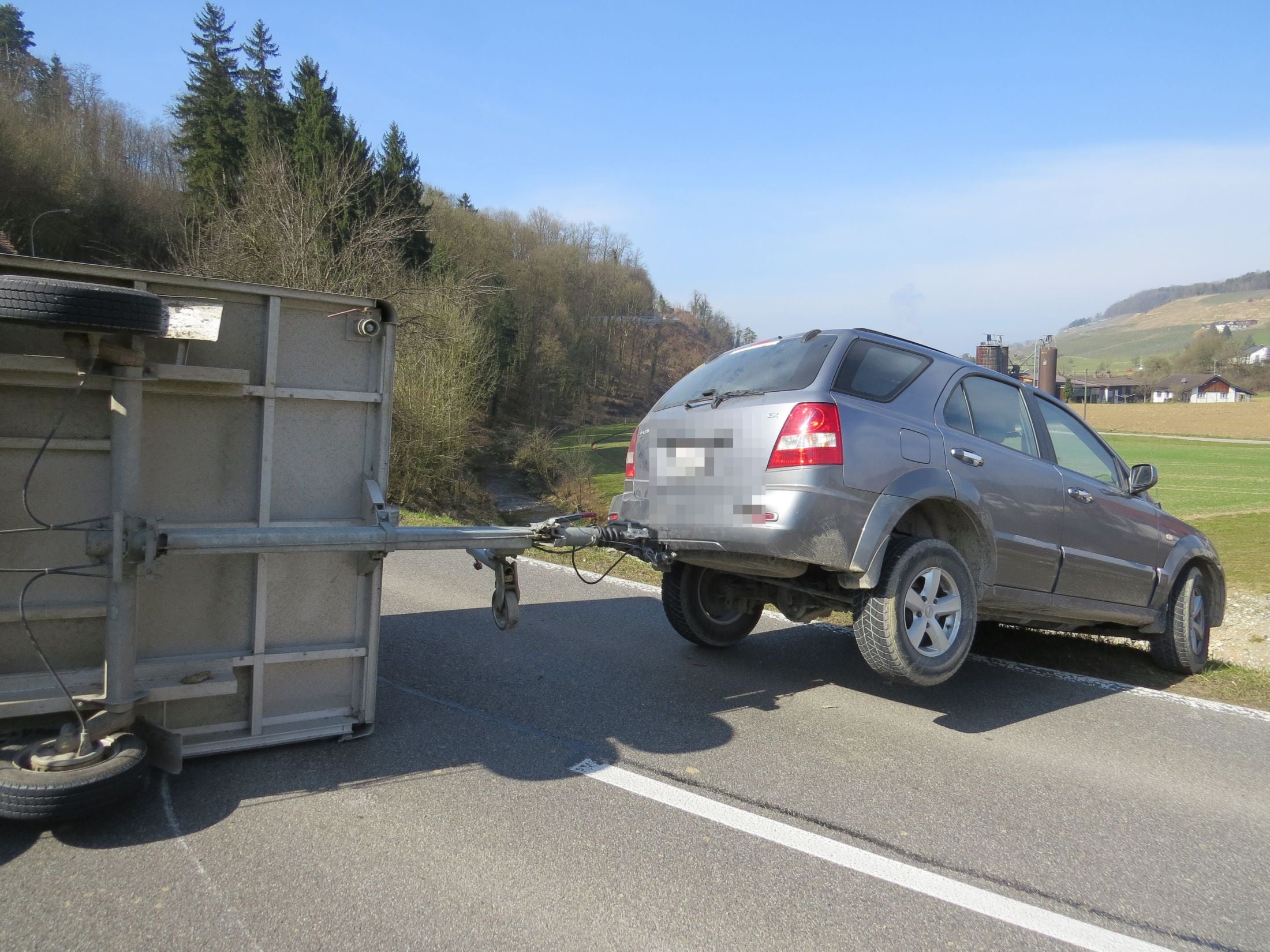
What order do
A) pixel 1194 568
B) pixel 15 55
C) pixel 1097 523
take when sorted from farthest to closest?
pixel 15 55 < pixel 1194 568 < pixel 1097 523

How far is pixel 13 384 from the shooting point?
3.38 m

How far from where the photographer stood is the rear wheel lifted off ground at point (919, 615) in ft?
14.4

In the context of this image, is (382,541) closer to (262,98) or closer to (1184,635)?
(1184,635)

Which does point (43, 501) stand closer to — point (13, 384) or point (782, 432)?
point (13, 384)

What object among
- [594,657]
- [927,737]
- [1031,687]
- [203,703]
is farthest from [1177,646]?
[203,703]

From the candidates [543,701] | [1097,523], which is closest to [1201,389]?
[1097,523]

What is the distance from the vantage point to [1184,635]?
6.42m

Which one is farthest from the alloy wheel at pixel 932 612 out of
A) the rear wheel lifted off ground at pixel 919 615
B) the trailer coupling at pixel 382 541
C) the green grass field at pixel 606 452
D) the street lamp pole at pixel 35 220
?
the green grass field at pixel 606 452

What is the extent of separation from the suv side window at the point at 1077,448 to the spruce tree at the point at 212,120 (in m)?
26.6

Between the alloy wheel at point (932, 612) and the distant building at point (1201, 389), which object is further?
the distant building at point (1201, 389)

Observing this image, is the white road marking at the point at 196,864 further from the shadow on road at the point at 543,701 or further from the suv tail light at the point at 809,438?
the suv tail light at the point at 809,438

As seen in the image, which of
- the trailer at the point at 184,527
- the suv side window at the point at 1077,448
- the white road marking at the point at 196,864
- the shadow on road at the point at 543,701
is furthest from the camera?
the suv side window at the point at 1077,448

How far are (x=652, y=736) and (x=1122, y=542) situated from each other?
145 inches

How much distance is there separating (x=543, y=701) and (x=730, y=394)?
6.75 ft
